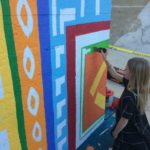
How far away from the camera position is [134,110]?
87.4 inches

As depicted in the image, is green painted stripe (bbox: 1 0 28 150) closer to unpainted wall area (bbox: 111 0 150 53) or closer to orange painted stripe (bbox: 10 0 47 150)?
orange painted stripe (bbox: 10 0 47 150)

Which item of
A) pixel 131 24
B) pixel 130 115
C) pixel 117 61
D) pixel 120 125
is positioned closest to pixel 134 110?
pixel 130 115

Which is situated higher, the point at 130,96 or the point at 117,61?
the point at 130,96

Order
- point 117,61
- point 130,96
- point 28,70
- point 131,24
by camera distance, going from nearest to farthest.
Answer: point 28,70
point 130,96
point 117,61
point 131,24

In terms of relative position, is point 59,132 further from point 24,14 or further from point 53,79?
point 24,14

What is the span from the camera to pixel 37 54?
1.88 meters

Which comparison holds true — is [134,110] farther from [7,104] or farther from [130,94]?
[7,104]

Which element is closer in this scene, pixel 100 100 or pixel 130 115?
pixel 130 115

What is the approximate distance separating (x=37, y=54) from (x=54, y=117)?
60cm

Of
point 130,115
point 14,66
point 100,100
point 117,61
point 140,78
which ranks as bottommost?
point 117,61

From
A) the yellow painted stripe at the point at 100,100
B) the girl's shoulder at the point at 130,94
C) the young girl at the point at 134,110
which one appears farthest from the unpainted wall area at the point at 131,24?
the girl's shoulder at the point at 130,94

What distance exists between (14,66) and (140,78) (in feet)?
3.60

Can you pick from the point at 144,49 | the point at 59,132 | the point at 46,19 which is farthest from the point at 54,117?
the point at 144,49

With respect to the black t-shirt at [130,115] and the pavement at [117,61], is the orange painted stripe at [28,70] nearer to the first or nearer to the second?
the black t-shirt at [130,115]
